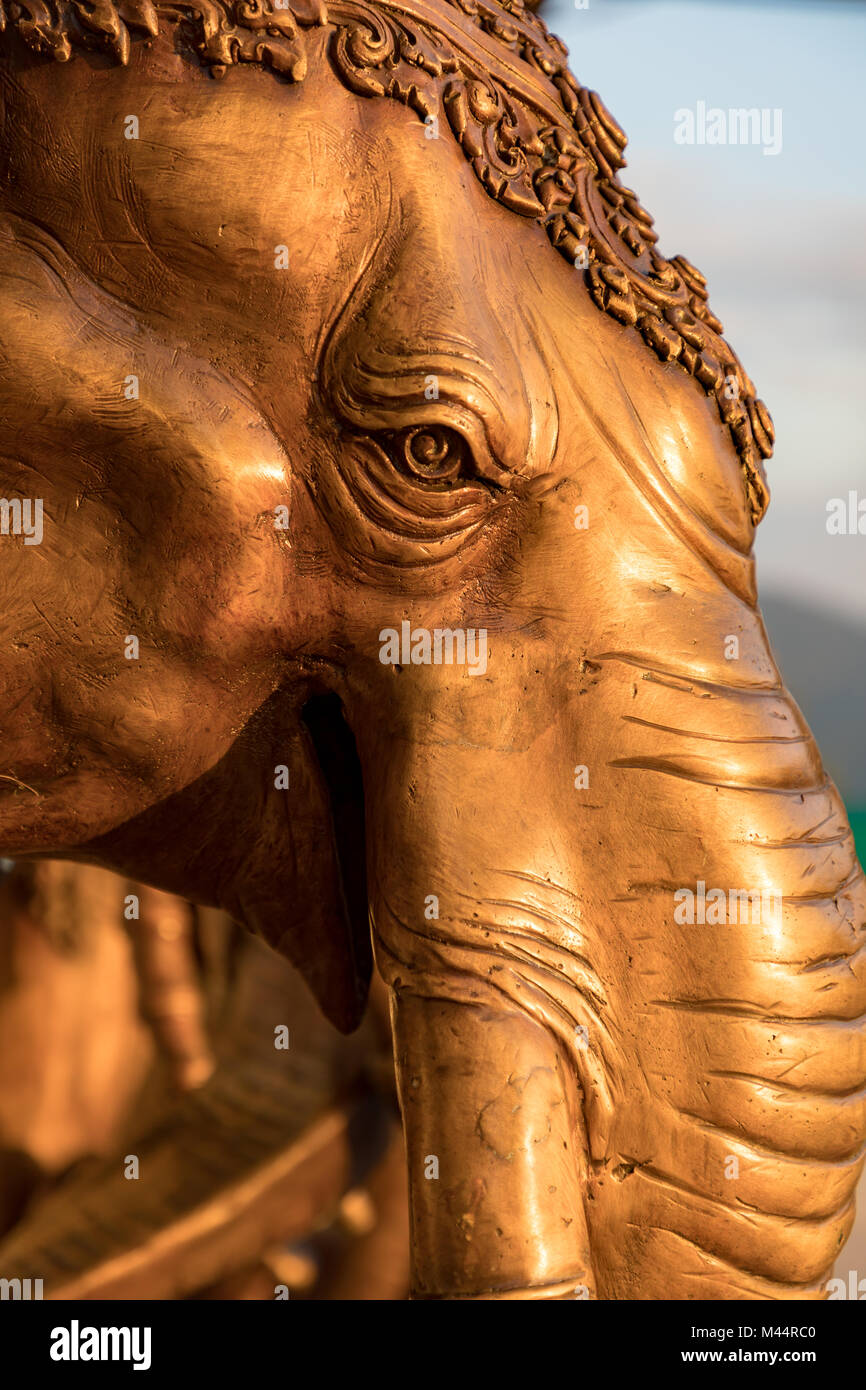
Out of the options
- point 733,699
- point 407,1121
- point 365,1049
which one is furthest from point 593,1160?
point 365,1049

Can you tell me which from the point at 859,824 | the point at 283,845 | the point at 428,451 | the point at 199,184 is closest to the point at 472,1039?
the point at 283,845

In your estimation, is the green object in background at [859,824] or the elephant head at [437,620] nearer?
the elephant head at [437,620]

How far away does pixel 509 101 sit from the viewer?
1230 millimetres

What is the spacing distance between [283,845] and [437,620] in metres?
0.25

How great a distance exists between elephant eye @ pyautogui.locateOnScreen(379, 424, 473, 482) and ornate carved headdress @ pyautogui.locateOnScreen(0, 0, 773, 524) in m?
0.19

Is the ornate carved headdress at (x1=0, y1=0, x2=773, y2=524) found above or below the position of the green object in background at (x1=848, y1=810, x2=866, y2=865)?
above

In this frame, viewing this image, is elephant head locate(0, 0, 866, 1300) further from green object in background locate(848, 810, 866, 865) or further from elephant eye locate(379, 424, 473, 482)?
green object in background locate(848, 810, 866, 865)

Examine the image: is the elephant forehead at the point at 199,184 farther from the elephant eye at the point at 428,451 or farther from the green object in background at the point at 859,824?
the green object in background at the point at 859,824

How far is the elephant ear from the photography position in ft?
4.11

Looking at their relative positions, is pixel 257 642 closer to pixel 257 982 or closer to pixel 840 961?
pixel 840 961

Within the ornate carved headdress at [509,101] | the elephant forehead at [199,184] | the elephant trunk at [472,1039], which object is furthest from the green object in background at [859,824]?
the elephant forehead at [199,184]

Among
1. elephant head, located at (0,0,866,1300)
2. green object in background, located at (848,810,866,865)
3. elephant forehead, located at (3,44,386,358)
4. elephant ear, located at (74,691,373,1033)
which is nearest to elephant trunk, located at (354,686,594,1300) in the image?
elephant head, located at (0,0,866,1300)

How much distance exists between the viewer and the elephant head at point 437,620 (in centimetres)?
111

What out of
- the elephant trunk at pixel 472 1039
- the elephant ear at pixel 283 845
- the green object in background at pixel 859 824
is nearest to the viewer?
the elephant trunk at pixel 472 1039
